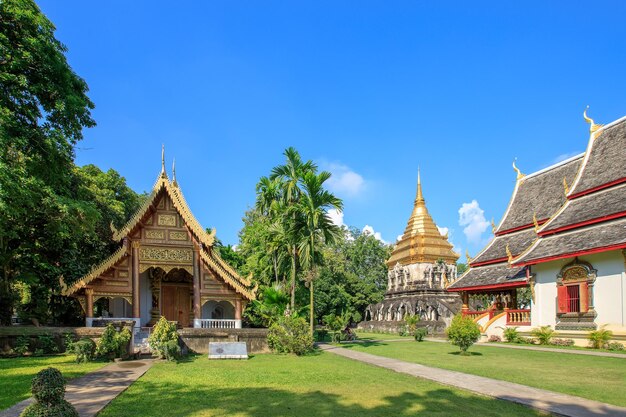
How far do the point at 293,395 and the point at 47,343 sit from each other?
33.4ft

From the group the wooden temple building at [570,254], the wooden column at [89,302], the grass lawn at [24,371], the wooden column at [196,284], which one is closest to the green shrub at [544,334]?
the wooden temple building at [570,254]

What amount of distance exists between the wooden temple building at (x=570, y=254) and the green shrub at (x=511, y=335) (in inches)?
16.9

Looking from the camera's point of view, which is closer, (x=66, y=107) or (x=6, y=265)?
(x=66, y=107)

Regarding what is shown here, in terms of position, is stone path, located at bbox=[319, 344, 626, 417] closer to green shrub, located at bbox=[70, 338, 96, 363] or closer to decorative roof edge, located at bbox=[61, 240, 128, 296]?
green shrub, located at bbox=[70, 338, 96, 363]

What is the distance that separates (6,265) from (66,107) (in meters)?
7.58

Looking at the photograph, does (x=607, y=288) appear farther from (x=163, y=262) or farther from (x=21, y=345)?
(x=21, y=345)

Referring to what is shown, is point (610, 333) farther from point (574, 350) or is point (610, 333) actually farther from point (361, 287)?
point (361, 287)

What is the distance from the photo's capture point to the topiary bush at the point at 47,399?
191 inches

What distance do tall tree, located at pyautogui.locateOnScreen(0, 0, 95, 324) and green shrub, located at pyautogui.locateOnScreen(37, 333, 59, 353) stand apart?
3.29 m

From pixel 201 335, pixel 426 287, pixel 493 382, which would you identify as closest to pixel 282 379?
pixel 493 382

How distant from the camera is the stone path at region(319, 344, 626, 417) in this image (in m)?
7.07

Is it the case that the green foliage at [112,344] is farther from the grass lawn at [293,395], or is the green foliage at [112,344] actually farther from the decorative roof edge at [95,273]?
the decorative roof edge at [95,273]

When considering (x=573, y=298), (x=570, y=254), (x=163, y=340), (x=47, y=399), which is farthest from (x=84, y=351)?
(x=573, y=298)

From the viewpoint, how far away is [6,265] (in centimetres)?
1819
